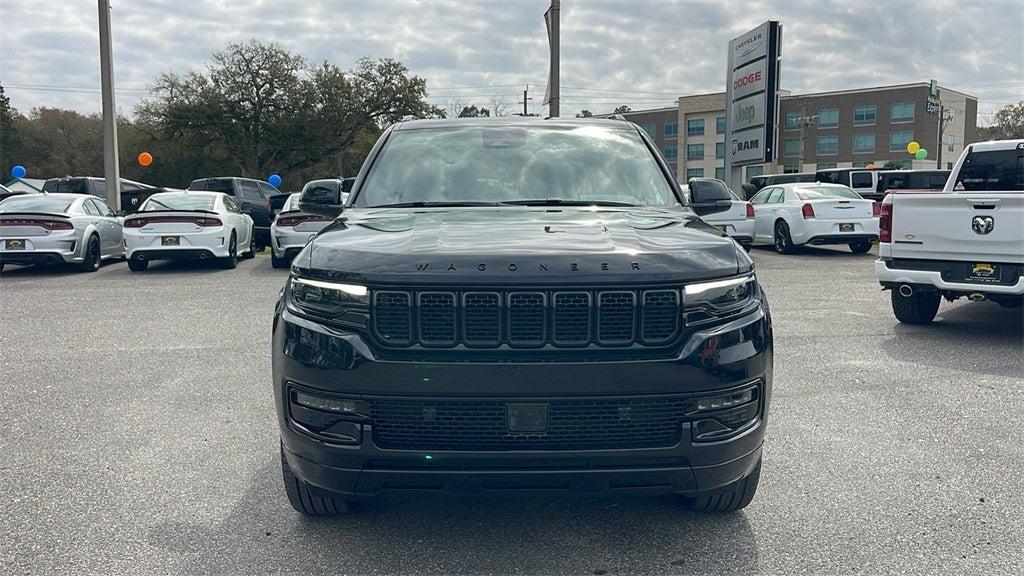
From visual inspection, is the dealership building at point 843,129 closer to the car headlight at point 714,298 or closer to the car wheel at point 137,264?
the car wheel at point 137,264

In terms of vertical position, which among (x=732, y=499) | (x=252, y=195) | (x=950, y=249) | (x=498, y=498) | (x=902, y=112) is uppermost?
(x=902, y=112)

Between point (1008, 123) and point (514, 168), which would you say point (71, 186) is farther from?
point (1008, 123)

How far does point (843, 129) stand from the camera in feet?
279

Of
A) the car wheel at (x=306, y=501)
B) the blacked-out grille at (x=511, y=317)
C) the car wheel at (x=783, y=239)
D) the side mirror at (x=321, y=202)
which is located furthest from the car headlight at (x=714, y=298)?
the car wheel at (x=783, y=239)

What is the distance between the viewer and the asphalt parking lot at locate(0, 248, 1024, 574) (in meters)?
3.30

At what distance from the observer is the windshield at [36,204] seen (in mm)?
14102

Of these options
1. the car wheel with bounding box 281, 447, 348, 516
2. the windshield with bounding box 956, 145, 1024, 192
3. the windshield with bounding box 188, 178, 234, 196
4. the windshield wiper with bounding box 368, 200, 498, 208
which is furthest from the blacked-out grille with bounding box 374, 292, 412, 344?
the windshield with bounding box 188, 178, 234, 196

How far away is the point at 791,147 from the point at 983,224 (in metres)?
85.7

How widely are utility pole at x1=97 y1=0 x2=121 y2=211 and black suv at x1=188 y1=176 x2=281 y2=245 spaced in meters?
2.15

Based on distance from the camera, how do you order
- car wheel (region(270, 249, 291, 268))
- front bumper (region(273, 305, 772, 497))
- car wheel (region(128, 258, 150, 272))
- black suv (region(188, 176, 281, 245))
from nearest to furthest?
front bumper (region(273, 305, 772, 497)) < car wheel (region(128, 258, 150, 272)) < car wheel (region(270, 249, 291, 268)) < black suv (region(188, 176, 281, 245))

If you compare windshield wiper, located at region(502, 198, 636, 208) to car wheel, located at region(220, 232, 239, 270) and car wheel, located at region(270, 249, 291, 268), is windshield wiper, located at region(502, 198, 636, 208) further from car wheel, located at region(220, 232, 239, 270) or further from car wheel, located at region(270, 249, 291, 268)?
car wheel, located at region(220, 232, 239, 270)

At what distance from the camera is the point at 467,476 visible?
2.92 m

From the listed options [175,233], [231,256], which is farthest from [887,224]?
[175,233]

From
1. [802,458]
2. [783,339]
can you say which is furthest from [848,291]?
[802,458]
